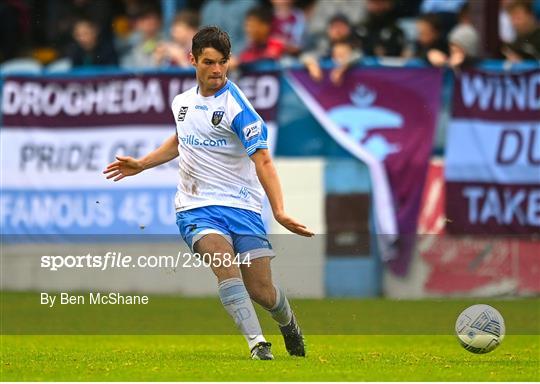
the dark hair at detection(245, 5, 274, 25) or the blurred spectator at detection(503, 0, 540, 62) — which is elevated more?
the dark hair at detection(245, 5, 274, 25)

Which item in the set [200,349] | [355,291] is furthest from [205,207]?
[355,291]

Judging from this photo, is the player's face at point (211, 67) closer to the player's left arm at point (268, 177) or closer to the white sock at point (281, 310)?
the player's left arm at point (268, 177)

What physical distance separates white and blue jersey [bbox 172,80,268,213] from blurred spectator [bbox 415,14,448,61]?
313 inches

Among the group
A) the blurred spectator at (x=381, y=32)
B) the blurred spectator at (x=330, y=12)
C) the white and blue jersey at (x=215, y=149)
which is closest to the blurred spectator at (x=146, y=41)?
the blurred spectator at (x=330, y=12)

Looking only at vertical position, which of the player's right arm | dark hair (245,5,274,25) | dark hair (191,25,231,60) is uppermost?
dark hair (191,25,231,60)

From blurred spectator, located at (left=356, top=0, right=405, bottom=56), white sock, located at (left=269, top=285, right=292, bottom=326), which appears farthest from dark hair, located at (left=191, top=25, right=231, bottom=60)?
blurred spectator, located at (left=356, top=0, right=405, bottom=56)

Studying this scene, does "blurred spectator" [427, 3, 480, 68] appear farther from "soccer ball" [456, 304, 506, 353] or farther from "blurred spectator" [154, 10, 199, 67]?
"soccer ball" [456, 304, 506, 353]

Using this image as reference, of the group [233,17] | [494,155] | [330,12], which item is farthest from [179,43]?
[494,155]

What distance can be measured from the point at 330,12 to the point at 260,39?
1306 millimetres

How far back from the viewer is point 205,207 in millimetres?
10906

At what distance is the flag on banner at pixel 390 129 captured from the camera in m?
18.0

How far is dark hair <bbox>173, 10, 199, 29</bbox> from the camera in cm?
1944

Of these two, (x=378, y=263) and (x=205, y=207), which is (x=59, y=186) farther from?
(x=205, y=207)

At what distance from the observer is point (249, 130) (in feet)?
35.2
